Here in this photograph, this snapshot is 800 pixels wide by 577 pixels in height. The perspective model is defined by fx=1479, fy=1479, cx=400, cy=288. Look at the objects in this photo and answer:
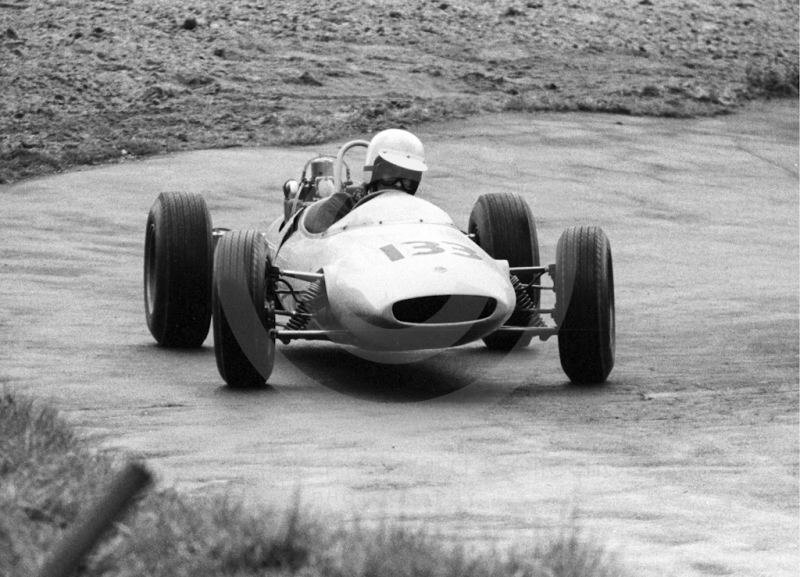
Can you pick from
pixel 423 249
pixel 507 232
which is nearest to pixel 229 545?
pixel 423 249

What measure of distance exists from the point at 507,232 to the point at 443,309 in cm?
235

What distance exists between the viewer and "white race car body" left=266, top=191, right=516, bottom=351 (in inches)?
298

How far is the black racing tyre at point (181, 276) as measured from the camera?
9.47 meters

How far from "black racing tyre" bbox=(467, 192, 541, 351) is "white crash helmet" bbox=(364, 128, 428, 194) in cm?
70

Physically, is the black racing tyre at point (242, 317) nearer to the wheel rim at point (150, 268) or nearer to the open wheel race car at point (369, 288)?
the open wheel race car at point (369, 288)

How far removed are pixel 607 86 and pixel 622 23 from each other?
3388 mm

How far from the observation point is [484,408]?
25.1ft

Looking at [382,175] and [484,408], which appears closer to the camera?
[484,408]

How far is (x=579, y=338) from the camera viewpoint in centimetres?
824

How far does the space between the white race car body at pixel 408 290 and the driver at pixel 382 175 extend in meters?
0.62

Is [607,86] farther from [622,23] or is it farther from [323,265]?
[323,265]

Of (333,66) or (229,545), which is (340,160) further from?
(333,66)

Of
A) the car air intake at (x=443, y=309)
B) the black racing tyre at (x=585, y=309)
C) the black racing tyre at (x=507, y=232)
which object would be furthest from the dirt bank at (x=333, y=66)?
the car air intake at (x=443, y=309)

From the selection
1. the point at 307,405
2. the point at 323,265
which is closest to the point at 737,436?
the point at 307,405
